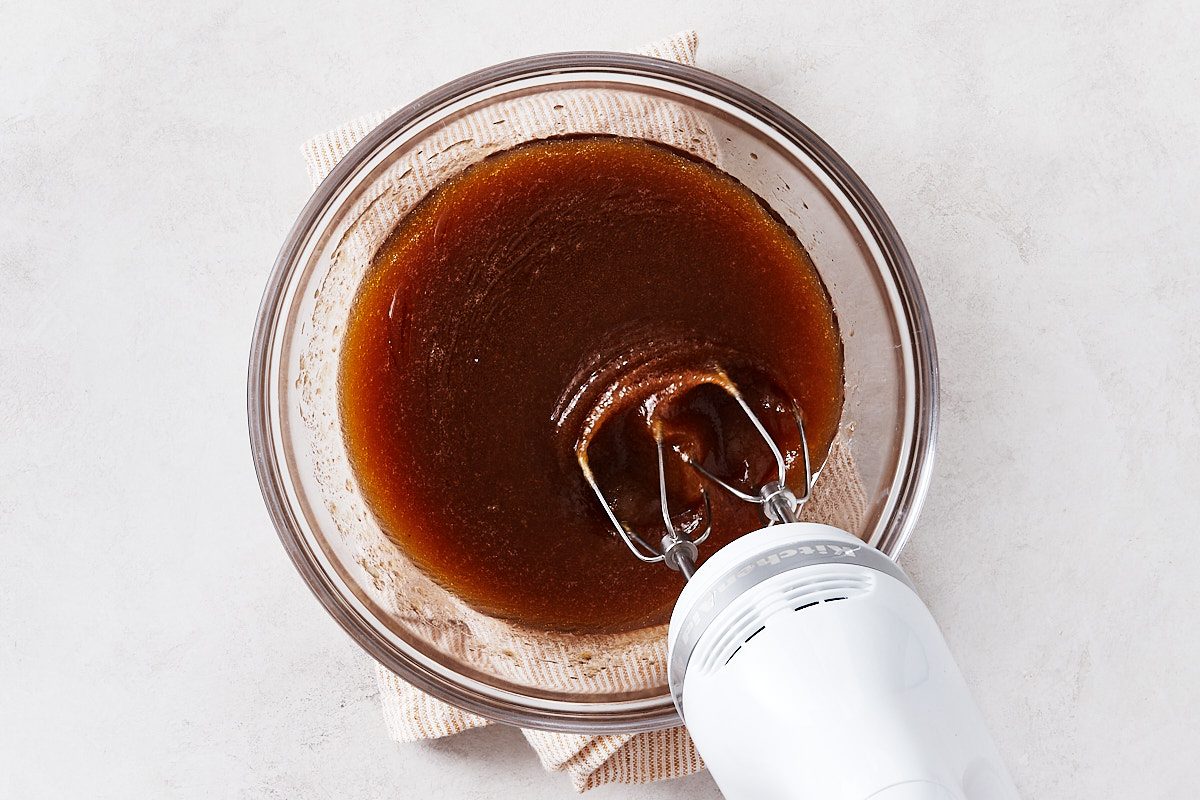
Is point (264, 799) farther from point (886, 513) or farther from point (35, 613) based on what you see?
point (886, 513)

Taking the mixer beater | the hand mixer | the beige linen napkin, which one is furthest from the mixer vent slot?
the beige linen napkin

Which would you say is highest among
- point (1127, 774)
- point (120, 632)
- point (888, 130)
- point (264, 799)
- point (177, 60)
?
point (177, 60)

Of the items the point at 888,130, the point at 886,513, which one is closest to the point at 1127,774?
the point at 886,513

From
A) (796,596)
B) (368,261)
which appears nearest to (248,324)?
(368,261)

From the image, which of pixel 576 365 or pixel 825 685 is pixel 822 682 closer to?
pixel 825 685

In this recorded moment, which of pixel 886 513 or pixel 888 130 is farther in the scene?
pixel 888 130

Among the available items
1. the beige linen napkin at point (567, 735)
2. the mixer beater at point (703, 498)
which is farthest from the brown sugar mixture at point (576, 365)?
the beige linen napkin at point (567, 735)

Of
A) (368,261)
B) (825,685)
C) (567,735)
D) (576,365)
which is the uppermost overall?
(368,261)
